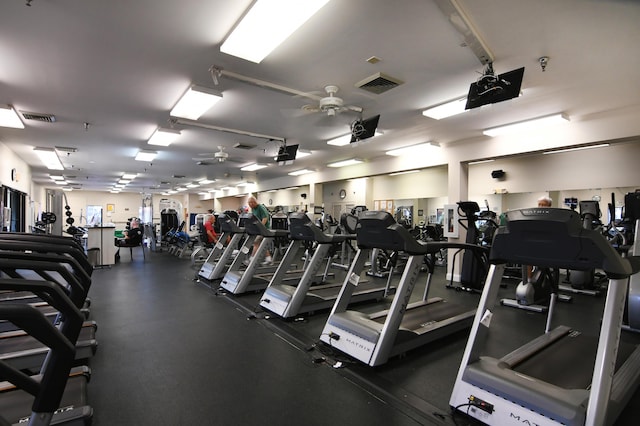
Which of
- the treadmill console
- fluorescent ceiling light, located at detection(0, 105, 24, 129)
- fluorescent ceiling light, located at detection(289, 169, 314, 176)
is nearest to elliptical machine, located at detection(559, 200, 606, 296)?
the treadmill console

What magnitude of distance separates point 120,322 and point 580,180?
9.35 m

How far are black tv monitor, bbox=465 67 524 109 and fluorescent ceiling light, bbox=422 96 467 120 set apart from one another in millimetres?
1019

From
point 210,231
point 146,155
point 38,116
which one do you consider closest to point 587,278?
point 210,231

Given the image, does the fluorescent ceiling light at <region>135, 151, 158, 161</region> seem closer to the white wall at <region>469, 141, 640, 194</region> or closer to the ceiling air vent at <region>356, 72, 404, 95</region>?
the ceiling air vent at <region>356, 72, 404, 95</region>

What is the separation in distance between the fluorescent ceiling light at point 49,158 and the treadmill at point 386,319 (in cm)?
846

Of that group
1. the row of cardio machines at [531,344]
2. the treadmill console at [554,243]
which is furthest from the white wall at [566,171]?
the treadmill console at [554,243]

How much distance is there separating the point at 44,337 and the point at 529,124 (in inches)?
252

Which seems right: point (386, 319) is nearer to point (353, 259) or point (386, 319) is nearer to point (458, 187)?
point (353, 259)

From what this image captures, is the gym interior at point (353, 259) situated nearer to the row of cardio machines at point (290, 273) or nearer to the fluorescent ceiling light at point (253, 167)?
the row of cardio machines at point (290, 273)

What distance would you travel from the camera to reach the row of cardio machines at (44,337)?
88cm

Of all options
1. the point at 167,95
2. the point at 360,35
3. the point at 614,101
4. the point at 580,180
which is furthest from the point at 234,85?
the point at 580,180

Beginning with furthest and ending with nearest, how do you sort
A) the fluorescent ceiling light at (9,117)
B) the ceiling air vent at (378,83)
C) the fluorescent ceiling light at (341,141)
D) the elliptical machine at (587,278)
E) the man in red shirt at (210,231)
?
the man in red shirt at (210,231) < the fluorescent ceiling light at (341,141) < the elliptical machine at (587,278) < the fluorescent ceiling light at (9,117) < the ceiling air vent at (378,83)

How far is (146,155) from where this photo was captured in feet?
27.4

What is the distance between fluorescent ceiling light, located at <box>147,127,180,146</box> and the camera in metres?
5.93
